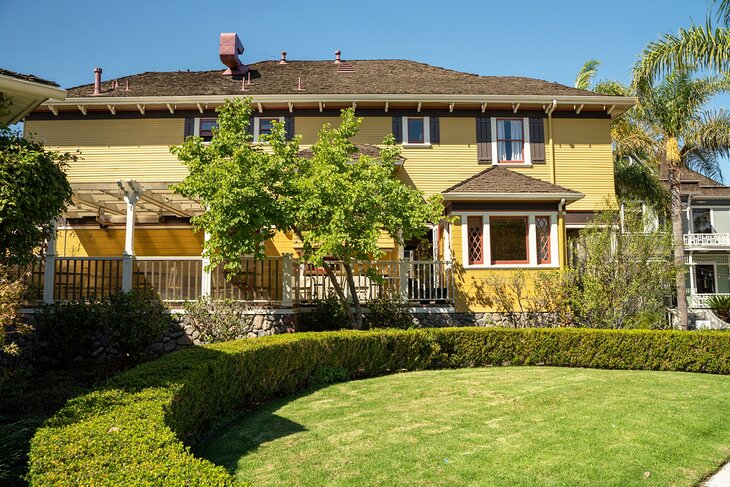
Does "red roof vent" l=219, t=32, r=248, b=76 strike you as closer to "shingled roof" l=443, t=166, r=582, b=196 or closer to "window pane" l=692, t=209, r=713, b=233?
"shingled roof" l=443, t=166, r=582, b=196

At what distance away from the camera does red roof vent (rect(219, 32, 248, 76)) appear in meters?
21.2

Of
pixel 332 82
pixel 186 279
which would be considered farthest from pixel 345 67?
pixel 186 279

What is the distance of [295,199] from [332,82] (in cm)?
854

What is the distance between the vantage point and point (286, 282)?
1349 cm

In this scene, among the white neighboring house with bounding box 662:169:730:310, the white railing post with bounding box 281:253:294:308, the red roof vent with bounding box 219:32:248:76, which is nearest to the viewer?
the white railing post with bounding box 281:253:294:308

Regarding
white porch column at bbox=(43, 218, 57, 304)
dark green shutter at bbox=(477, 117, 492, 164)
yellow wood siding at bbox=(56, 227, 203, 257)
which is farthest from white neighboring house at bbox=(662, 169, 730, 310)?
white porch column at bbox=(43, 218, 57, 304)

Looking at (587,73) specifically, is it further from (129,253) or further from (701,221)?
(129,253)

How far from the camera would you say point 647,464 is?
6.23 m

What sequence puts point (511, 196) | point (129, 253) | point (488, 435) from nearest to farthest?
point (488, 435)
point (129, 253)
point (511, 196)

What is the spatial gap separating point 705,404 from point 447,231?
26.7 ft

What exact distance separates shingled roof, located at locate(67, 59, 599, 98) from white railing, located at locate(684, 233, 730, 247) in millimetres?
16739

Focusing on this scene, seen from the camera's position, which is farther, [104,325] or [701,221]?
[701,221]

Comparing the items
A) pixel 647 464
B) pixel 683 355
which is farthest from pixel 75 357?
pixel 683 355

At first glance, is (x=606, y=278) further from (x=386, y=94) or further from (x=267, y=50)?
(x=267, y=50)
